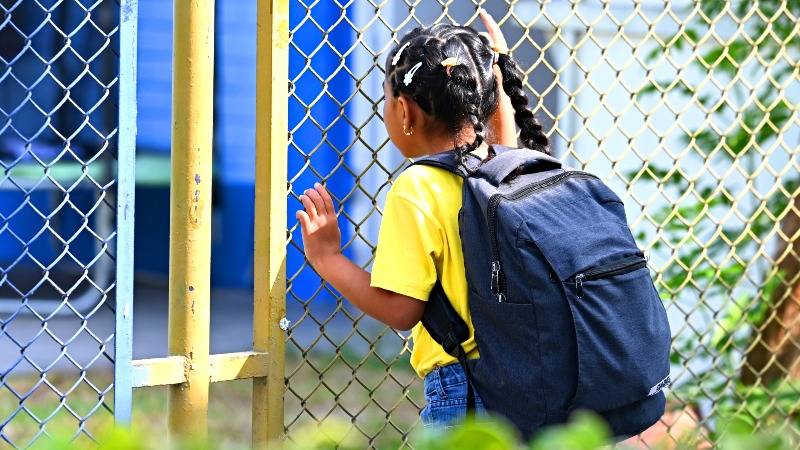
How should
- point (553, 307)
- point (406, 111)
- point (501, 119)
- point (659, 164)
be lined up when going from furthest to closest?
1. point (659, 164)
2. point (501, 119)
3. point (406, 111)
4. point (553, 307)

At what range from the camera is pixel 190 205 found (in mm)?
2098

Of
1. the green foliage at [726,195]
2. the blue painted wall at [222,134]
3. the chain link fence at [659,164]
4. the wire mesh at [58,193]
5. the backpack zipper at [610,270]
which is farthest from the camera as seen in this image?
the blue painted wall at [222,134]

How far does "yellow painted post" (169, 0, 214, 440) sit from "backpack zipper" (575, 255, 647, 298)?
717mm

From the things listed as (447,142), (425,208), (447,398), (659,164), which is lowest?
(659,164)

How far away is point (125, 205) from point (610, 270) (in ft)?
2.94

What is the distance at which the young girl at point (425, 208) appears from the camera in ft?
6.74

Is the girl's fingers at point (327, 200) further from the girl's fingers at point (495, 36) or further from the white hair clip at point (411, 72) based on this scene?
the girl's fingers at point (495, 36)

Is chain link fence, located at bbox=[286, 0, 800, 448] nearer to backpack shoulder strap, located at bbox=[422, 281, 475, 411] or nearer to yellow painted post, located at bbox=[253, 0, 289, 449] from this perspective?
yellow painted post, located at bbox=[253, 0, 289, 449]

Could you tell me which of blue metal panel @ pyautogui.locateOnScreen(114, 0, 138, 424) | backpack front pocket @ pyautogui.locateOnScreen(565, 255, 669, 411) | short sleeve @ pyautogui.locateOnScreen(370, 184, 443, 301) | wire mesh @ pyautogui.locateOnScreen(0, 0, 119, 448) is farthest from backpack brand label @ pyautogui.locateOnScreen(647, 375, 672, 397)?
wire mesh @ pyautogui.locateOnScreen(0, 0, 119, 448)

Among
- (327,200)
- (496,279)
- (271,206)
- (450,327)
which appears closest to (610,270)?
(496,279)

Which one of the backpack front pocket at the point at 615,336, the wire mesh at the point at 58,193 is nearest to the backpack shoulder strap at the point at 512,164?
the backpack front pocket at the point at 615,336

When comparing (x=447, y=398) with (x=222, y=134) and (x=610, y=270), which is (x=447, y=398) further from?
(x=222, y=134)

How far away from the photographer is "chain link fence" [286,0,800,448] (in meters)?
2.79

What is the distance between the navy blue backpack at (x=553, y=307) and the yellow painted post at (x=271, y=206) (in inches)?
14.2
